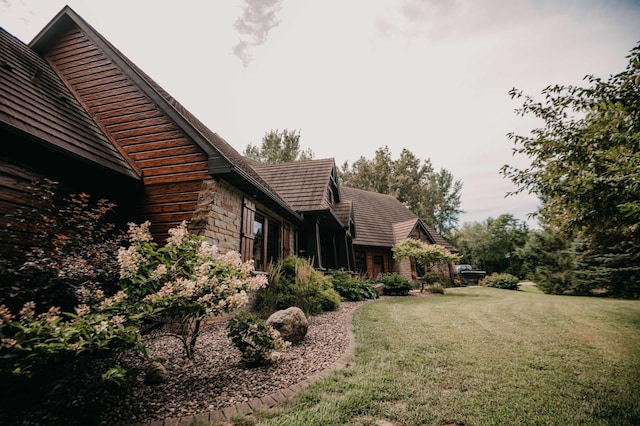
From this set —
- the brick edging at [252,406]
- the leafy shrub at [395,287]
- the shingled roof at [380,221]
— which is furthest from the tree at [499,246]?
the brick edging at [252,406]

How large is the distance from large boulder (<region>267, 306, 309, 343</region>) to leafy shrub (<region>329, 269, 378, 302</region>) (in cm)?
489

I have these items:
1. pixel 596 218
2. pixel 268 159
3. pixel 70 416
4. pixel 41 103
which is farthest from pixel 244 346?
pixel 268 159

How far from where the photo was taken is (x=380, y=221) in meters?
18.7

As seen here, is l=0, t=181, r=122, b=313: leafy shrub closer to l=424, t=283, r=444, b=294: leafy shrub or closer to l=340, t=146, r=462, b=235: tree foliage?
l=424, t=283, r=444, b=294: leafy shrub

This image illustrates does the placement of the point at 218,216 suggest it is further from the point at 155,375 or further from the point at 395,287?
the point at 395,287

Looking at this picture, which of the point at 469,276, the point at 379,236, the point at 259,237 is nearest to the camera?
the point at 259,237

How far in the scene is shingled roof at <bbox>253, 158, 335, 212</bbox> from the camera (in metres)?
9.94

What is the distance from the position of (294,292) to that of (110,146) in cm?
551

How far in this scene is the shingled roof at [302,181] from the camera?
32.6 ft

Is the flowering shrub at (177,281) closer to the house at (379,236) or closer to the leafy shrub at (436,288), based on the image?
the leafy shrub at (436,288)

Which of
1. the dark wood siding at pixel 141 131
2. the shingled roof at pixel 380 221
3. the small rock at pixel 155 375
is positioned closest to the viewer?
the small rock at pixel 155 375

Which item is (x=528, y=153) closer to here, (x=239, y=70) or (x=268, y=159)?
(x=239, y=70)

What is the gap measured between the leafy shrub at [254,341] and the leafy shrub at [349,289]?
5904 millimetres

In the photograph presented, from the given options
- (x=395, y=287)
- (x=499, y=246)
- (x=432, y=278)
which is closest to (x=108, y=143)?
(x=395, y=287)
